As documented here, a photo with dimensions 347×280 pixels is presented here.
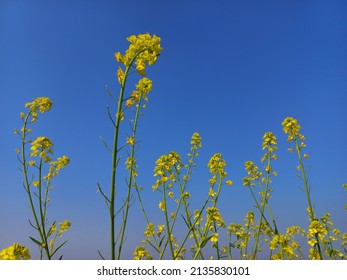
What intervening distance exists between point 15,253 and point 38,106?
2.59 meters

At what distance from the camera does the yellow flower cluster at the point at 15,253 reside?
6.45 ft

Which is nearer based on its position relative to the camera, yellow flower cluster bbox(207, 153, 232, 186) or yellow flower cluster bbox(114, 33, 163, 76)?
yellow flower cluster bbox(114, 33, 163, 76)

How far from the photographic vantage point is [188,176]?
4.50 m

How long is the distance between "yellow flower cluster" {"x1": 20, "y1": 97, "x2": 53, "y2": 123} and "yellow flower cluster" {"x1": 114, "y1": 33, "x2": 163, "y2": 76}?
7.70 ft

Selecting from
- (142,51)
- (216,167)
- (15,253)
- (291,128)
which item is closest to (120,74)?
(142,51)

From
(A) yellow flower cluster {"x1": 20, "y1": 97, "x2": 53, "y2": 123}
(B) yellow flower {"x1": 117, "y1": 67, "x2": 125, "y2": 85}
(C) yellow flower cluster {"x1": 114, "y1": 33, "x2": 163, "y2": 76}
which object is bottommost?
(B) yellow flower {"x1": 117, "y1": 67, "x2": 125, "y2": 85}

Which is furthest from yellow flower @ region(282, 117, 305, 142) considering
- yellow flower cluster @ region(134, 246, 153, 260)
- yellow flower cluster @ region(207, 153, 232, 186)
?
yellow flower cluster @ region(134, 246, 153, 260)

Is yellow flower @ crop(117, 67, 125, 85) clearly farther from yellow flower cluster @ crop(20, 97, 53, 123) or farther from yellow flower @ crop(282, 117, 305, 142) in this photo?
yellow flower @ crop(282, 117, 305, 142)

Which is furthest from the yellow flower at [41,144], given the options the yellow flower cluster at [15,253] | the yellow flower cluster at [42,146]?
the yellow flower cluster at [15,253]

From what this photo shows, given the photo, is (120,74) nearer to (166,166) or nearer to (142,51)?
(142,51)

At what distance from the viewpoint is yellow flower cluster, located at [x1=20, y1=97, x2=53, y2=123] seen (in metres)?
4.09
